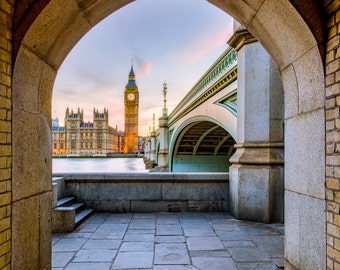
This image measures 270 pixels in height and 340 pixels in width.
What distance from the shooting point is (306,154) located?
3.05 meters

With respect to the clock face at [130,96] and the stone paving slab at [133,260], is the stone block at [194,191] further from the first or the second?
the clock face at [130,96]

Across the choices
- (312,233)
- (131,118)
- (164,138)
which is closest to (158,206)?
(312,233)

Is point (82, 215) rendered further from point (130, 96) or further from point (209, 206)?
point (130, 96)

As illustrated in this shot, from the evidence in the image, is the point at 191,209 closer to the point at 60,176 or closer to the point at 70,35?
the point at 60,176

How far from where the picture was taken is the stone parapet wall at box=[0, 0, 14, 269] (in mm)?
2490

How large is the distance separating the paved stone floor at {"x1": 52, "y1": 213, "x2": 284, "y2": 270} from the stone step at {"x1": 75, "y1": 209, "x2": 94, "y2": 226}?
11 centimetres

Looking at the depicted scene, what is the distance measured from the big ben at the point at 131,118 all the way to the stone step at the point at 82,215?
11349 centimetres

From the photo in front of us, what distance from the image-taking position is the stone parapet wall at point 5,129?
2.49 meters

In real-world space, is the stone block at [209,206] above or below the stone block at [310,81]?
below

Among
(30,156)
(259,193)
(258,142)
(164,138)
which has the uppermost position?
(164,138)

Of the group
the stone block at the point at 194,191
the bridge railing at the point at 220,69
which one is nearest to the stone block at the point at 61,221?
the stone block at the point at 194,191

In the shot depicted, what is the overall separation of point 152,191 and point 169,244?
232cm

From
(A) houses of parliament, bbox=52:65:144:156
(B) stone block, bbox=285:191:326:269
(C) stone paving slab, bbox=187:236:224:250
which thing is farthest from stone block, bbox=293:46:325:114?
(A) houses of parliament, bbox=52:65:144:156

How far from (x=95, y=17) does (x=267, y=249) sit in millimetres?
3742
